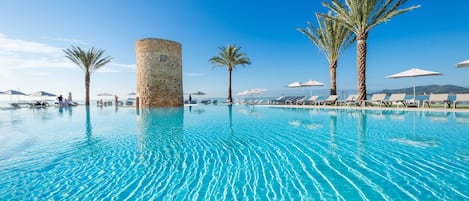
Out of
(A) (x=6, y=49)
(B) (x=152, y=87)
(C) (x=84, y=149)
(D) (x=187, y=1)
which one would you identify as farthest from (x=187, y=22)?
(C) (x=84, y=149)

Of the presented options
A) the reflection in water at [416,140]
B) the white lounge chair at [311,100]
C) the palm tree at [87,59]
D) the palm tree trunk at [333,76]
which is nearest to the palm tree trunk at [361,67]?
the palm tree trunk at [333,76]

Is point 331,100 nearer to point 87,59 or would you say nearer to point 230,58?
point 230,58

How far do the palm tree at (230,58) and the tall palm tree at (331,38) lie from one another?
8.71 metres

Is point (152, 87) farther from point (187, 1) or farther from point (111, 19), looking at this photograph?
point (187, 1)

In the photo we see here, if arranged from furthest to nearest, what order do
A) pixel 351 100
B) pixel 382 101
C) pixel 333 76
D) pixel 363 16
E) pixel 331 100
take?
pixel 333 76
pixel 331 100
pixel 351 100
pixel 382 101
pixel 363 16

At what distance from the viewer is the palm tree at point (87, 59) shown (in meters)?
24.0

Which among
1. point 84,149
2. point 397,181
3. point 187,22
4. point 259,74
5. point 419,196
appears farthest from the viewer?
point 259,74

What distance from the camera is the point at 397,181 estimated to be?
2.54 m

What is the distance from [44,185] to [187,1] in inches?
696

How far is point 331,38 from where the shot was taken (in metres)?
16.4

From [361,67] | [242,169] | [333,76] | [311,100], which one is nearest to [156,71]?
[311,100]

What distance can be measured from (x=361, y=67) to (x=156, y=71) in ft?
52.7

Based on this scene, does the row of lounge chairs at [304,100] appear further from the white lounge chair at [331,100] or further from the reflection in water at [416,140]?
the reflection in water at [416,140]

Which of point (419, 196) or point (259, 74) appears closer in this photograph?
point (419, 196)
